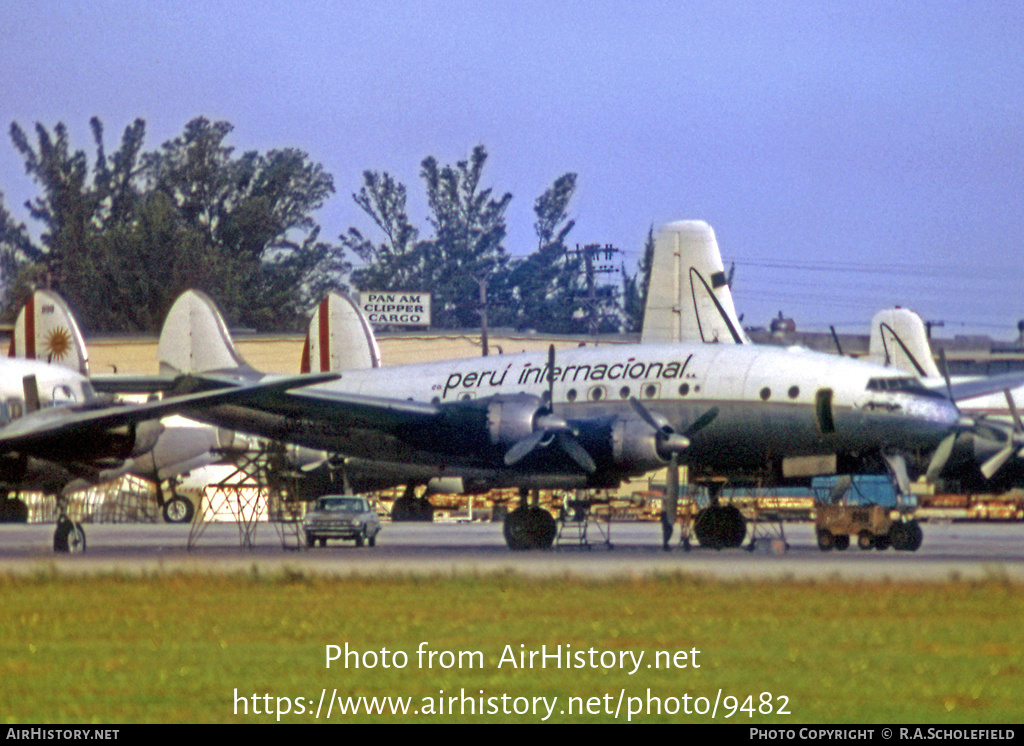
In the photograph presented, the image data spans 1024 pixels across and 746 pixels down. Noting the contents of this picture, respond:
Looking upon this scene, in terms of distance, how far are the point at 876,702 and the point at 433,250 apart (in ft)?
363

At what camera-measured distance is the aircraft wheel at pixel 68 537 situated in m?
28.0

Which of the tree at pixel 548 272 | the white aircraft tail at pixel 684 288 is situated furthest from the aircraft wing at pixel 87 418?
the tree at pixel 548 272

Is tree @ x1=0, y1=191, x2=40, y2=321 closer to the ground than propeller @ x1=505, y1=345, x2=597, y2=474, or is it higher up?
higher up

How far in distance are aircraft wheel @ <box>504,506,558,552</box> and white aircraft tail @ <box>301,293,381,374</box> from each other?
12.5 m

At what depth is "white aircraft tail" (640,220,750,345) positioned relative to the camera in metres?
41.5

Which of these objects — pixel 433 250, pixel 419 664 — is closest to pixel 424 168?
pixel 433 250

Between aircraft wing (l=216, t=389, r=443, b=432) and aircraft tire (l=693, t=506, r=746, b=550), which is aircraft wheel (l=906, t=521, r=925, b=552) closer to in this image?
aircraft tire (l=693, t=506, r=746, b=550)

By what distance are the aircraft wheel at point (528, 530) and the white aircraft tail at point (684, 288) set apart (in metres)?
12.4

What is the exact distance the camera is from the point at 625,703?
1107 centimetres

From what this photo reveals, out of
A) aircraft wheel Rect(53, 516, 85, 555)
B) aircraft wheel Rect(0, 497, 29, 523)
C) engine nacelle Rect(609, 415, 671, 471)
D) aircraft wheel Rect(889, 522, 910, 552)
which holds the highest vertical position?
engine nacelle Rect(609, 415, 671, 471)

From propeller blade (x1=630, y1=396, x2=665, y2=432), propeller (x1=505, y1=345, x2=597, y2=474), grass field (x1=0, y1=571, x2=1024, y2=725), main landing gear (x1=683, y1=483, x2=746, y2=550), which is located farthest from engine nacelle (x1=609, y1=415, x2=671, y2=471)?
grass field (x1=0, y1=571, x2=1024, y2=725)

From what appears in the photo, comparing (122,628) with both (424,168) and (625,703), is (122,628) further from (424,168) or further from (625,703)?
(424,168)

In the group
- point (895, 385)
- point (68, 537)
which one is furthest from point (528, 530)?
point (68, 537)

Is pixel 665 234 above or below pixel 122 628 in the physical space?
above
